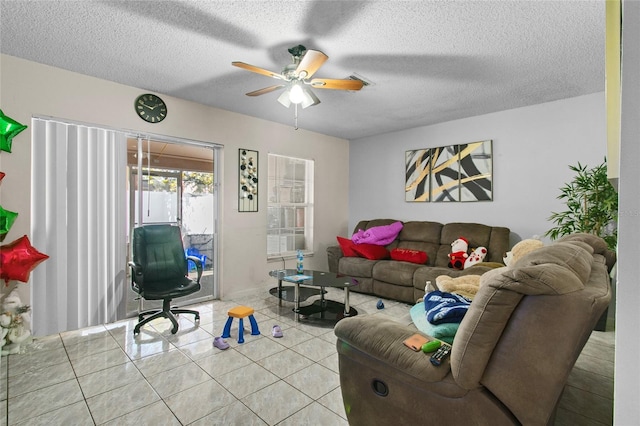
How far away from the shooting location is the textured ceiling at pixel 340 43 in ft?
6.76

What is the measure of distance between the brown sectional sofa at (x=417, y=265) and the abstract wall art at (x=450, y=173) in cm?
44

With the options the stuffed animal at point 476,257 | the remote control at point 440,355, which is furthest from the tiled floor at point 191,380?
the stuffed animal at point 476,257

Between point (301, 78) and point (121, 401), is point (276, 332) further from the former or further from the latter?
point (301, 78)

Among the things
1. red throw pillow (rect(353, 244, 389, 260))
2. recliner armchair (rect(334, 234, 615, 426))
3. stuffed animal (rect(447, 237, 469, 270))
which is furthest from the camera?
red throw pillow (rect(353, 244, 389, 260))

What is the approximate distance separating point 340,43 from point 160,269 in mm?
2893

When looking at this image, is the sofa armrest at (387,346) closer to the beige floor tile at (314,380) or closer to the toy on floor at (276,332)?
the beige floor tile at (314,380)

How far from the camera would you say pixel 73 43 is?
8.18 feet

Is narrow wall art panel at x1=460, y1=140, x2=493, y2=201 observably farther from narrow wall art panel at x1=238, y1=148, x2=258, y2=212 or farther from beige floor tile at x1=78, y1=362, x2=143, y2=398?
beige floor tile at x1=78, y1=362, x2=143, y2=398

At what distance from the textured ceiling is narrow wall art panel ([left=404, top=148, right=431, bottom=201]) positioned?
1.23 m

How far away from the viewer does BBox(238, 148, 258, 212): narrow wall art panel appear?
433cm

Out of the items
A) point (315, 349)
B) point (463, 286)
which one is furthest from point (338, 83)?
point (315, 349)

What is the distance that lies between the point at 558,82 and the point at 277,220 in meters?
3.84

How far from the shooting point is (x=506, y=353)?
1.14 meters

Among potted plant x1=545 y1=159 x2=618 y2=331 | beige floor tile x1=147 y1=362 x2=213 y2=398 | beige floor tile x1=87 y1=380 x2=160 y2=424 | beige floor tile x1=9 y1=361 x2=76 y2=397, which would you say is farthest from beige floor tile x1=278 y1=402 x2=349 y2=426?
potted plant x1=545 y1=159 x2=618 y2=331
